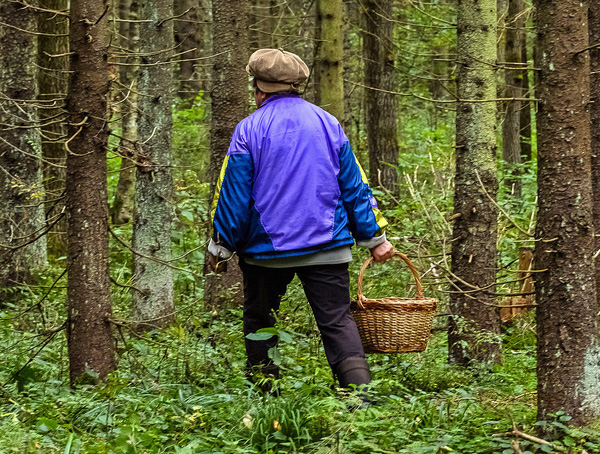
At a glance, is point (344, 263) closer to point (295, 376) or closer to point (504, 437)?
point (295, 376)

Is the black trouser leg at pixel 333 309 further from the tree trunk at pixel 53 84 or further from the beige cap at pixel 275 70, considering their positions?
the tree trunk at pixel 53 84

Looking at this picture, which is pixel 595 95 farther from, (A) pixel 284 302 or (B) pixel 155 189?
(B) pixel 155 189

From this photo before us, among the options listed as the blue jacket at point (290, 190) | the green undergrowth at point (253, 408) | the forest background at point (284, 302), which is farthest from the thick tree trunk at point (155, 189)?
the blue jacket at point (290, 190)

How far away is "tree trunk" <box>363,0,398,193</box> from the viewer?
14.4 m

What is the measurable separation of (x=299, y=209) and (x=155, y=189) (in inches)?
153

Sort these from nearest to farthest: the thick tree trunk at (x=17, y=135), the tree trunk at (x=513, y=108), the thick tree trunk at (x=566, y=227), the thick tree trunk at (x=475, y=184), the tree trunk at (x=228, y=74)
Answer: the thick tree trunk at (x=566, y=227), the thick tree trunk at (x=475, y=184), the tree trunk at (x=228, y=74), the thick tree trunk at (x=17, y=135), the tree trunk at (x=513, y=108)

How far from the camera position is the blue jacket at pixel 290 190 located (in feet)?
14.9

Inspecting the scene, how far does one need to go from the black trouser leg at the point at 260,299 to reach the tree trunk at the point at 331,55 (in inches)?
233

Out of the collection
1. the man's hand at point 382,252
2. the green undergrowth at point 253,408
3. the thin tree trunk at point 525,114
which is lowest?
the green undergrowth at point 253,408

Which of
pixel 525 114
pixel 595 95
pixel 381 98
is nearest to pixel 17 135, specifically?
pixel 595 95

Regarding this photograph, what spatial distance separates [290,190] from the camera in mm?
4570

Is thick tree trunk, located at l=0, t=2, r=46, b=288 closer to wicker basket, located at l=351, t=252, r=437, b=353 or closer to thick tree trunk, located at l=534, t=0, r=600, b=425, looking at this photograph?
wicker basket, located at l=351, t=252, r=437, b=353

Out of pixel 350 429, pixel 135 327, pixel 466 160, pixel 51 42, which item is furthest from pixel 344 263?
pixel 51 42

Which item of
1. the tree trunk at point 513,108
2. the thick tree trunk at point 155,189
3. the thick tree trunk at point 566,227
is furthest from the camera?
the tree trunk at point 513,108
